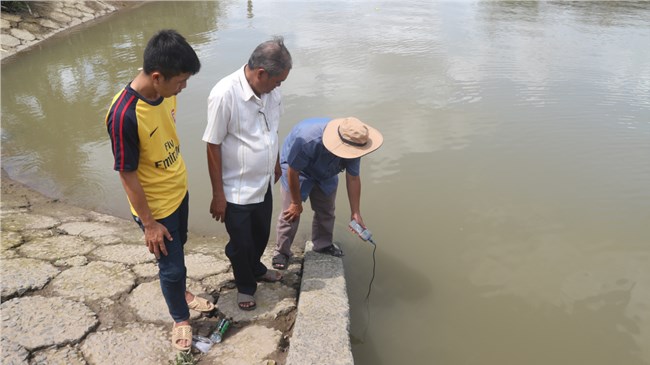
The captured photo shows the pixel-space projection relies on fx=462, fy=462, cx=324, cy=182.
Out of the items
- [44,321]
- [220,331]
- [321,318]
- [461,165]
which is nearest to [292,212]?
[321,318]

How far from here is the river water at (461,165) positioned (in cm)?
322

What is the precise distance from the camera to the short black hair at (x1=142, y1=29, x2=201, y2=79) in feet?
6.38

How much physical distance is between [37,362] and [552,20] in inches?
534

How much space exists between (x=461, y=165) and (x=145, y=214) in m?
3.77

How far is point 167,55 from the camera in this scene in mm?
1947

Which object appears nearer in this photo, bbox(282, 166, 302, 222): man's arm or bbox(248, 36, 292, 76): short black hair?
bbox(248, 36, 292, 76): short black hair

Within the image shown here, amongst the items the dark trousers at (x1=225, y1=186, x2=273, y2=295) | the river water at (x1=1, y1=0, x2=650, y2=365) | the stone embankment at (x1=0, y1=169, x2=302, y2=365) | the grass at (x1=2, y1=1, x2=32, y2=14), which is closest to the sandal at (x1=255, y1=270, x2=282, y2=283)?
the stone embankment at (x1=0, y1=169, x2=302, y2=365)

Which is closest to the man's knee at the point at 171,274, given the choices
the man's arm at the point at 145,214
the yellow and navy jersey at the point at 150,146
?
the man's arm at the point at 145,214

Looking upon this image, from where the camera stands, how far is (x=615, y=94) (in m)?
6.86

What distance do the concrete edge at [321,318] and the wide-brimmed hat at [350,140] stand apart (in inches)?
35.9

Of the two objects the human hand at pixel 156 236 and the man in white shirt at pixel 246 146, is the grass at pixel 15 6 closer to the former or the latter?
the man in white shirt at pixel 246 146

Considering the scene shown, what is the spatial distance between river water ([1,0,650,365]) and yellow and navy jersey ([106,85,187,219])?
63.4 inches

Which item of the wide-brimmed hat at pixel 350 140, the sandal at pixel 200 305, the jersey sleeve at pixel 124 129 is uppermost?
the jersey sleeve at pixel 124 129

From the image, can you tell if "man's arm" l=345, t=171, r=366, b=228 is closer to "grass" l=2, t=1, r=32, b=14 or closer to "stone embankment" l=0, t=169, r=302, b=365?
"stone embankment" l=0, t=169, r=302, b=365
